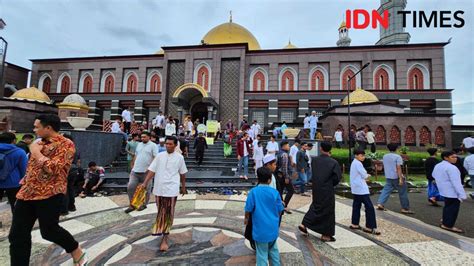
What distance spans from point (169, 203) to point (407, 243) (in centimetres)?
419

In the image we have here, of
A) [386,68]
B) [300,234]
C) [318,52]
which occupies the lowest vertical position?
[300,234]

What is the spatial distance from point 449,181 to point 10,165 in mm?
8569

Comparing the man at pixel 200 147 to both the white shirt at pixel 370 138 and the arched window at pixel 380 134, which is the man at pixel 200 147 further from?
the arched window at pixel 380 134

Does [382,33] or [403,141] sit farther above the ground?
[382,33]

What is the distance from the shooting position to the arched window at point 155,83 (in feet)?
81.8

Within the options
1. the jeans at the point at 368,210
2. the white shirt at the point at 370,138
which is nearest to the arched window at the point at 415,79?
the white shirt at the point at 370,138

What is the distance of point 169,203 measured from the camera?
11.8 ft

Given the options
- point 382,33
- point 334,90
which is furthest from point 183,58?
point 382,33

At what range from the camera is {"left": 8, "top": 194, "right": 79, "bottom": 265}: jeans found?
7.93 ft

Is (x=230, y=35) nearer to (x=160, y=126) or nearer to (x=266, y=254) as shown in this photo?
(x=160, y=126)

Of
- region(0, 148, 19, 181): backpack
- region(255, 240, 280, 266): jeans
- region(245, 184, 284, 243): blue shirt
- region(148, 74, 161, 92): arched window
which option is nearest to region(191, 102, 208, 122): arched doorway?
region(148, 74, 161, 92): arched window

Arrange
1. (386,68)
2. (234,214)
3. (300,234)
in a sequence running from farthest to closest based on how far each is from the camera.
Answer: (386,68) → (234,214) → (300,234)

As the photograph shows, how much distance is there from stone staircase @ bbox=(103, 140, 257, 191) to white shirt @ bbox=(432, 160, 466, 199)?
5.20 m

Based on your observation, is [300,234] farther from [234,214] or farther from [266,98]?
[266,98]
